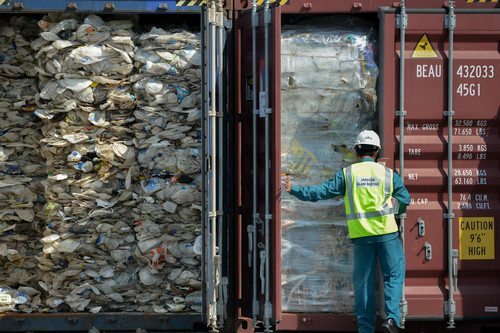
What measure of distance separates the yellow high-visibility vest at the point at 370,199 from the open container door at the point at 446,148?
0.70 ft

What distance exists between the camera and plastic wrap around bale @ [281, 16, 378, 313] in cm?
613

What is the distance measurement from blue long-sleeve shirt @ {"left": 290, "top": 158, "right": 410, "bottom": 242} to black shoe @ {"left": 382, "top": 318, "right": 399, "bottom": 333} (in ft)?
2.10

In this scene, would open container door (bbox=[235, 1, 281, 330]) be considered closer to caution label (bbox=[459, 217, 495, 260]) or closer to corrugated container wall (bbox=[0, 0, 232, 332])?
corrugated container wall (bbox=[0, 0, 232, 332])

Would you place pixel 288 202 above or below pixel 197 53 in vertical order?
below

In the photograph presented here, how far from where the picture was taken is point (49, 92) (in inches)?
262

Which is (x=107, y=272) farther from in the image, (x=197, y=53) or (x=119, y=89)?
(x=197, y=53)

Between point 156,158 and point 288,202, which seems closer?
point 288,202

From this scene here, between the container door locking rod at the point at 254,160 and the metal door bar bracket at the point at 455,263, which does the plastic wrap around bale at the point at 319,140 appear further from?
the metal door bar bracket at the point at 455,263

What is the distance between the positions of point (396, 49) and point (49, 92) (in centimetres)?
311

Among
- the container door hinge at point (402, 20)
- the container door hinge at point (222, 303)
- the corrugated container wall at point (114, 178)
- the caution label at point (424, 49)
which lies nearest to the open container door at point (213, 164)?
the container door hinge at point (222, 303)

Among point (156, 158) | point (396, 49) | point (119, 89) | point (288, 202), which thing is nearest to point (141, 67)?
point (119, 89)

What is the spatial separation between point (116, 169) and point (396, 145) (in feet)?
8.29

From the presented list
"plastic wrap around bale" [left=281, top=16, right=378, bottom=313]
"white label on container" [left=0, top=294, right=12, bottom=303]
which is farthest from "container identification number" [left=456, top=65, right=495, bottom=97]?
"white label on container" [left=0, top=294, right=12, bottom=303]

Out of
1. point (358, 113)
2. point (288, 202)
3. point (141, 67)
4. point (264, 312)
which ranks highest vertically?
point (141, 67)
